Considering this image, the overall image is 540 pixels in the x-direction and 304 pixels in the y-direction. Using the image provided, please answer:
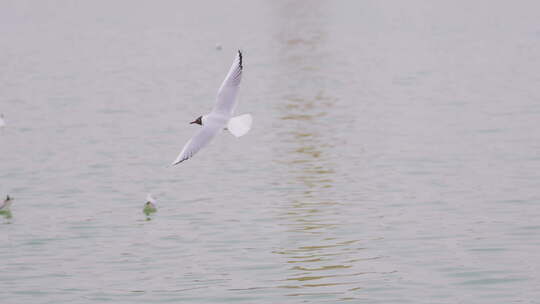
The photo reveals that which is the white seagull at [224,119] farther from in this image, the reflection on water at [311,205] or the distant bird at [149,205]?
the distant bird at [149,205]

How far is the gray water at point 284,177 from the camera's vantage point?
14.0 m

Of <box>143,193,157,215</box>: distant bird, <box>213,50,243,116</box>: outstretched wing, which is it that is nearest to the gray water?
<box>143,193,157,215</box>: distant bird

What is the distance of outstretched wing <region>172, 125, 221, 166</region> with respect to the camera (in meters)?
11.9

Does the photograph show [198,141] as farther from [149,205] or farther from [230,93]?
[149,205]

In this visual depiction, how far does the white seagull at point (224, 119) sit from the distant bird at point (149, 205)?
4.96 m

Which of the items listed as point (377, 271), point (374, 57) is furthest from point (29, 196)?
point (374, 57)

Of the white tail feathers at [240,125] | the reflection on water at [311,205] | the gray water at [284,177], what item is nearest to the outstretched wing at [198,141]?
the white tail feathers at [240,125]

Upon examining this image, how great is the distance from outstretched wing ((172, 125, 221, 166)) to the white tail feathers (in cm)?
22

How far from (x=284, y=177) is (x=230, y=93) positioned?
24.9ft

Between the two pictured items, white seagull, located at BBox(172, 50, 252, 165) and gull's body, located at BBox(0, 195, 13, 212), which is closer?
white seagull, located at BBox(172, 50, 252, 165)

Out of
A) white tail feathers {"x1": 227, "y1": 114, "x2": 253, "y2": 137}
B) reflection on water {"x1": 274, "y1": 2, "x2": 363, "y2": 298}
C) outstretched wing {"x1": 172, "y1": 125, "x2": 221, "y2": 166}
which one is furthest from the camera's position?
reflection on water {"x1": 274, "y1": 2, "x2": 363, "y2": 298}

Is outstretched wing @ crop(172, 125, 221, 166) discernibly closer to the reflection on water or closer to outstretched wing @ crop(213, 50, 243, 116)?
outstretched wing @ crop(213, 50, 243, 116)

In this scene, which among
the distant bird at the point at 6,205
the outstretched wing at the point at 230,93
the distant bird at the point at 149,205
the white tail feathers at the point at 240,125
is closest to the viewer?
the white tail feathers at the point at 240,125

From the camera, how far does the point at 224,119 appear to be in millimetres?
12805
